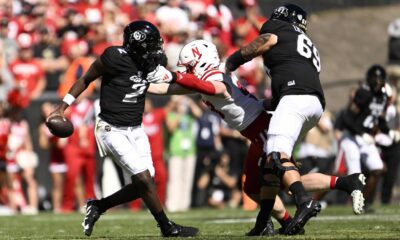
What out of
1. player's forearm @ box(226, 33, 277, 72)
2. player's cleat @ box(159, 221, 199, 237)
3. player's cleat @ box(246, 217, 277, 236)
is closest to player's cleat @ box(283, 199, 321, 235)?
player's cleat @ box(246, 217, 277, 236)

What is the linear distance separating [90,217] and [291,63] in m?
2.06

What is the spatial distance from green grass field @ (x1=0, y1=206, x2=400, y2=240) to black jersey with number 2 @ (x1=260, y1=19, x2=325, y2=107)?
1.15m

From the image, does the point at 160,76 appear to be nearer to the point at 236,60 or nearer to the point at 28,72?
the point at 236,60

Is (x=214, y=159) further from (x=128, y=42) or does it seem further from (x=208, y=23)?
(x=128, y=42)

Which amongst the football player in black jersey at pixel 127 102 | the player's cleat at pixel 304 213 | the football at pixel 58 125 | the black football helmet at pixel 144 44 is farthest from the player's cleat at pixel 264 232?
the football at pixel 58 125

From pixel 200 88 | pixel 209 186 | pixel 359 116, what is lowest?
pixel 209 186

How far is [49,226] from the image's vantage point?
10859 millimetres

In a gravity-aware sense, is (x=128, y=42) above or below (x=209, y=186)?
above

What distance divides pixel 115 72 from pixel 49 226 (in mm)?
2877

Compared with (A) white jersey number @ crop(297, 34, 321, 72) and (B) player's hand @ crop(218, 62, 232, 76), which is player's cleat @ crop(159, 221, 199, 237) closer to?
(B) player's hand @ crop(218, 62, 232, 76)

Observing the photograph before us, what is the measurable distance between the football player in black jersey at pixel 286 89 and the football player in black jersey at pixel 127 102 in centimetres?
69

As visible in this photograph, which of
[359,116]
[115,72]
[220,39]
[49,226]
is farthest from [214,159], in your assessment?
[115,72]

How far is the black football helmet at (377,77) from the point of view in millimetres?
Result: 12703

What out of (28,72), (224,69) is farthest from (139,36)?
(28,72)
